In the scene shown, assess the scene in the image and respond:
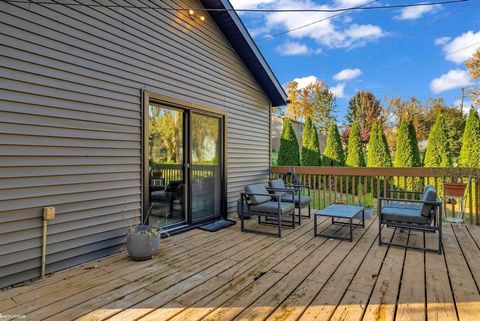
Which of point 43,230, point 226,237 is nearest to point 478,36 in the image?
point 226,237

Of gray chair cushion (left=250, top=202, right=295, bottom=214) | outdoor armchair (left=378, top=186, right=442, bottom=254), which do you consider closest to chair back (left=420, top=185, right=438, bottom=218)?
outdoor armchair (left=378, top=186, right=442, bottom=254)

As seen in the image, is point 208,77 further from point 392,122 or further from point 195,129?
point 392,122

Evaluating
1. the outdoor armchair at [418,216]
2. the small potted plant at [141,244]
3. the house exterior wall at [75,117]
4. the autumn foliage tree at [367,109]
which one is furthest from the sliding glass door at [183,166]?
the autumn foliage tree at [367,109]

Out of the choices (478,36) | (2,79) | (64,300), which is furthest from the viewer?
(478,36)

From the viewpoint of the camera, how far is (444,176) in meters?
4.88

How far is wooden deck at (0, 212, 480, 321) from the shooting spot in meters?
2.10

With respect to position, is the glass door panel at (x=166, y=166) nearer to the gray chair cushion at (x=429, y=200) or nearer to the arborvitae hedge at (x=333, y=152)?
the gray chair cushion at (x=429, y=200)

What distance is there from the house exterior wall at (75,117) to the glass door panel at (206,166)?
674mm

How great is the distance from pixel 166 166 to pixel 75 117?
4.95 feet

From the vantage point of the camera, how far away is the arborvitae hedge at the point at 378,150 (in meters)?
8.85

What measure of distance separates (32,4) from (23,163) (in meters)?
1.61

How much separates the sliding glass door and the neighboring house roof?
1617 mm

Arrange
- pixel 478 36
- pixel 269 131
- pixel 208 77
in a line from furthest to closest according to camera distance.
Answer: pixel 478 36, pixel 269 131, pixel 208 77

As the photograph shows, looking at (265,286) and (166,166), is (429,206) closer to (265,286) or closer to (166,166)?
(265,286)
